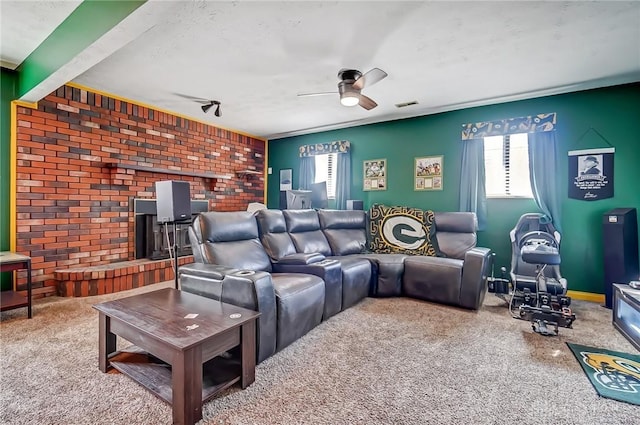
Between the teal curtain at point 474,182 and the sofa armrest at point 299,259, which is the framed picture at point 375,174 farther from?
the sofa armrest at point 299,259

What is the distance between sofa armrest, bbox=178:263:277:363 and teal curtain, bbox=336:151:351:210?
324 cm

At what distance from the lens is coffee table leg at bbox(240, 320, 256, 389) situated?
165 cm

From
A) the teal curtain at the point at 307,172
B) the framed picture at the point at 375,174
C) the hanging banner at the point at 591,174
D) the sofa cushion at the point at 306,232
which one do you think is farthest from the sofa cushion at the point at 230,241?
the hanging banner at the point at 591,174

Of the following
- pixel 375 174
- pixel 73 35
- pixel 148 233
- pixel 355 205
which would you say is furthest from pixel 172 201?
pixel 375 174

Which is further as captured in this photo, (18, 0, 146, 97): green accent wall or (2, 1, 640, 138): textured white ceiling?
(2, 1, 640, 138): textured white ceiling

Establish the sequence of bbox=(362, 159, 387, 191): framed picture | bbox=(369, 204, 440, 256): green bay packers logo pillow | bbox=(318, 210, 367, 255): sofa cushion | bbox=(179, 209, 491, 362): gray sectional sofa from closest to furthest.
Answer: bbox=(179, 209, 491, 362): gray sectional sofa < bbox=(318, 210, 367, 255): sofa cushion < bbox=(369, 204, 440, 256): green bay packers logo pillow < bbox=(362, 159, 387, 191): framed picture

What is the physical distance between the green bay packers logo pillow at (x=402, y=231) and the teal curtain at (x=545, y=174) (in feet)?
4.12

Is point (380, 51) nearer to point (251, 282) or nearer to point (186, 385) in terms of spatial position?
point (251, 282)

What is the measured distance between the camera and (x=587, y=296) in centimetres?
344

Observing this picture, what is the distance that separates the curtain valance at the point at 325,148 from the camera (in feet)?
17.0

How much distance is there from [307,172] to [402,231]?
239cm

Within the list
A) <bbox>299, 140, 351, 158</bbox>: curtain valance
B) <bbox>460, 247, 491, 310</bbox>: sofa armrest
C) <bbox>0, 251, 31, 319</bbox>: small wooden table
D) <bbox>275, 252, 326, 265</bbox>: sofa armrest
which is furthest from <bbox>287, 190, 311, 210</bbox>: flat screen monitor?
<bbox>0, 251, 31, 319</bbox>: small wooden table

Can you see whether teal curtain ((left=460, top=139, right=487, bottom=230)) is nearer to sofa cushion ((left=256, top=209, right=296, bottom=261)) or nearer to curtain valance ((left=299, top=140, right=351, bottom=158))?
curtain valance ((left=299, top=140, right=351, bottom=158))

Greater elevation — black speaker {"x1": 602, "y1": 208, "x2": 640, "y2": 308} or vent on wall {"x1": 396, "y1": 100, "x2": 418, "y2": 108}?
vent on wall {"x1": 396, "y1": 100, "x2": 418, "y2": 108}
